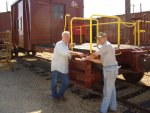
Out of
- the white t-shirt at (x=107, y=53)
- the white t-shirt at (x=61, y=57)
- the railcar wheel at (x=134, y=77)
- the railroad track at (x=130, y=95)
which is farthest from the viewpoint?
the railcar wheel at (x=134, y=77)

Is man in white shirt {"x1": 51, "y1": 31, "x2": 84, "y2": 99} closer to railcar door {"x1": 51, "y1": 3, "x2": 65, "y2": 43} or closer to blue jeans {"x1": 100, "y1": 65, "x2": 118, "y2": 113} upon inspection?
blue jeans {"x1": 100, "y1": 65, "x2": 118, "y2": 113}

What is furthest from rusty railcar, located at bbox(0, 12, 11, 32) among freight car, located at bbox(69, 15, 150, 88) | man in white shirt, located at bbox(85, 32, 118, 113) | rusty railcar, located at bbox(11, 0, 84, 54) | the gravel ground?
man in white shirt, located at bbox(85, 32, 118, 113)

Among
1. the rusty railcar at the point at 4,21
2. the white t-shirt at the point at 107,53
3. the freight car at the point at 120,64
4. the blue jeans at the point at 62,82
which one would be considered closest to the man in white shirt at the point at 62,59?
the blue jeans at the point at 62,82

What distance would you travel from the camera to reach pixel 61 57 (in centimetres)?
651

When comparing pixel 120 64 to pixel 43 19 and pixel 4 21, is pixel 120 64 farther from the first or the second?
pixel 4 21

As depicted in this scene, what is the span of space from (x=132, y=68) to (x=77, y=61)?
1.67 meters

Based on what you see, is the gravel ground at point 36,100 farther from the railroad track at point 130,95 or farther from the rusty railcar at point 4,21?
the rusty railcar at point 4,21

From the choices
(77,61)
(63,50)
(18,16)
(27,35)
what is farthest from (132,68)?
(18,16)

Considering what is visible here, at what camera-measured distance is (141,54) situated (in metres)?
7.08

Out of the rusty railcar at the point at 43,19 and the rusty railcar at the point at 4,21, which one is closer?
the rusty railcar at the point at 43,19

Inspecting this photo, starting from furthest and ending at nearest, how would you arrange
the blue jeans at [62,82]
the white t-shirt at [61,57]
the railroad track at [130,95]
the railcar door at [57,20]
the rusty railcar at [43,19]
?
1. the railcar door at [57,20]
2. the rusty railcar at [43,19]
3. the blue jeans at [62,82]
4. the white t-shirt at [61,57]
5. the railroad track at [130,95]

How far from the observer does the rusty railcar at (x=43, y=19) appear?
10.5 metres

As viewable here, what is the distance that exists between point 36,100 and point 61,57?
51.6 inches

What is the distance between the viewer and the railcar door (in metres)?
11.1
